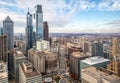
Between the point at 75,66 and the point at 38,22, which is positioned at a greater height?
the point at 38,22

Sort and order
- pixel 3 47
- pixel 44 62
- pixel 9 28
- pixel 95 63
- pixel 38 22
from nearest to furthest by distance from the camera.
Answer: pixel 95 63 < pixel 3 47 < pixel 44 62 < pixel 9 28 < pixel 38 22

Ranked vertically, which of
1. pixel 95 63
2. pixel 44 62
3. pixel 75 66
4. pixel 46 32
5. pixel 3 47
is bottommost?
pixel 75 66

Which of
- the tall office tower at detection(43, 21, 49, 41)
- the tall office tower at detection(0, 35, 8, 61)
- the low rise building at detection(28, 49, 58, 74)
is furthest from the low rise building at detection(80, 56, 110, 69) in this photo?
the tall office tower at detection(43, 21, 49, 41)

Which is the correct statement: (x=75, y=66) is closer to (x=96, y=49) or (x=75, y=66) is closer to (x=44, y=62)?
(x=44, y=62)

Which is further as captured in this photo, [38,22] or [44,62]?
[38,22]

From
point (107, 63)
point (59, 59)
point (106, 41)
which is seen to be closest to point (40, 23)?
point (59, 59)

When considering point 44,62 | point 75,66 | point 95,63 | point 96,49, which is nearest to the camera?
point 95,63

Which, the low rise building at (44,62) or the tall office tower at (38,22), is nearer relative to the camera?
the low rise building at (44,62)

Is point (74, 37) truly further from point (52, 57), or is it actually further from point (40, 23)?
point (52, 57)

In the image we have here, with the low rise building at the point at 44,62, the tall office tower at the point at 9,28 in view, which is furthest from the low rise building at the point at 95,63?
the tall office tower at the point at 9,28

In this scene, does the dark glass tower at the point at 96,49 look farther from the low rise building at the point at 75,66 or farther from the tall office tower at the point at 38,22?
the tall office tower at the point at 38,22

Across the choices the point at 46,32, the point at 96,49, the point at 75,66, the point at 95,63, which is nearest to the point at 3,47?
the point at 75,66
